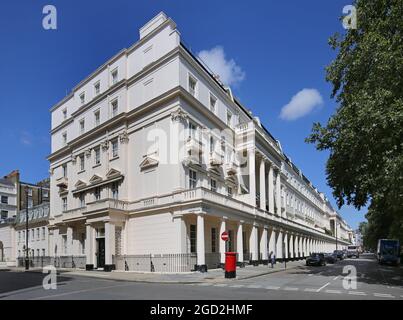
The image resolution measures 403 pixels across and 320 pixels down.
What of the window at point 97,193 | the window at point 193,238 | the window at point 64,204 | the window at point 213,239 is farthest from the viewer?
the window at point 64,204

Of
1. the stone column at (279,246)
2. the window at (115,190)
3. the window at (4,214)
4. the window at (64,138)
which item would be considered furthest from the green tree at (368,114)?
the window at (4,214)

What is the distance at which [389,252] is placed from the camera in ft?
161

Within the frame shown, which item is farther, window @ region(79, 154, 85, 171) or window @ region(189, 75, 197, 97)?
window @ region(79, 154, 85, 171)

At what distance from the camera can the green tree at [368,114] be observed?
18.8 m

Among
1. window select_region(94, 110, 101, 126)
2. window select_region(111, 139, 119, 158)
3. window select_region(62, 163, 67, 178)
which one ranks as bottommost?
window select_region(62, 163, 67, 178)

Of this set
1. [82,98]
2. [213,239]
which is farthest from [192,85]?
[82,98]

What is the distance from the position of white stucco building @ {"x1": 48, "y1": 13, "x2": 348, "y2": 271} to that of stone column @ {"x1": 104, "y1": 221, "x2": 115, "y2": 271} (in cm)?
8

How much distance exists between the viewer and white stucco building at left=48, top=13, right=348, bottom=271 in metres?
30.5

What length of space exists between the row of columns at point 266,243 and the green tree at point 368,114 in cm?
983

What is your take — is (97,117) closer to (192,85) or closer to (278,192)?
(192,85)

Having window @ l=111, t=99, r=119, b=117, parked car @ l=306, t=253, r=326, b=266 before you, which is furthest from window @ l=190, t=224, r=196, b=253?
parked car @ l=306, t=253, r=326, b=266

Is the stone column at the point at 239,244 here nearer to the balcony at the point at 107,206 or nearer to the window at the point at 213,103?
the balcony at the point at 107,206

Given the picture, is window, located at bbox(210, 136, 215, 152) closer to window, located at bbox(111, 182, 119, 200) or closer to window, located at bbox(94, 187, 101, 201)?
window, located at bbox(111, 182, 119, 200)
